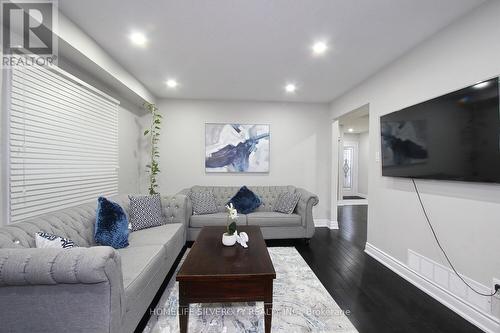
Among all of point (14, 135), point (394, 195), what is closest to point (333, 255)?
point (394, 195)

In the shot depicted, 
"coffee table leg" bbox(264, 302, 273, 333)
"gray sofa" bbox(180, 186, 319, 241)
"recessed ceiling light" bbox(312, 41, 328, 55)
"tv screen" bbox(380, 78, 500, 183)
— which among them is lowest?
"coffee table leg" bbox(264, 302, 273, 333)

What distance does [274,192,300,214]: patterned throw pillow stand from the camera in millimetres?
3561

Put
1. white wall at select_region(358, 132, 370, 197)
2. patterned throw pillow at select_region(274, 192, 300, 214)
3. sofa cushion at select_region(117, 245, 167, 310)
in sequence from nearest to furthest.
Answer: sofa cushion at select_region(117, 245, 167, 310)
patterned throw pillow at select_region(274, 192, 300, 214)
white wall at select_region(358, 132, 370, 197)

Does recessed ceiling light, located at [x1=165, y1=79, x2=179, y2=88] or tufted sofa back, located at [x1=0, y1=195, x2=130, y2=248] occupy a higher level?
recessed ceiling light, located at [x1=165, y1=79, x2=179, y2=88]

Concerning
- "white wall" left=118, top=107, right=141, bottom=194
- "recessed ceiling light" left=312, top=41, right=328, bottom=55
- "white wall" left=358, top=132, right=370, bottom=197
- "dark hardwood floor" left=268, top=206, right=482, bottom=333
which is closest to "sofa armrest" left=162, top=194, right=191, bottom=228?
"white wall" left=118, top=107, right=141, bottom=194

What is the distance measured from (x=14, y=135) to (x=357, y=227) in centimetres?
526

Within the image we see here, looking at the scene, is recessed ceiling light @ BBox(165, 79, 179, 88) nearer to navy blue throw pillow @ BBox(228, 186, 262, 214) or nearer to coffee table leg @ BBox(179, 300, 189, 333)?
navy blue throw pillow @ BBox(228, 186, 262, 214)

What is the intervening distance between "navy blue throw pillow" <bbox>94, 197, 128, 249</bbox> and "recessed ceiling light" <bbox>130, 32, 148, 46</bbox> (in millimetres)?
1694

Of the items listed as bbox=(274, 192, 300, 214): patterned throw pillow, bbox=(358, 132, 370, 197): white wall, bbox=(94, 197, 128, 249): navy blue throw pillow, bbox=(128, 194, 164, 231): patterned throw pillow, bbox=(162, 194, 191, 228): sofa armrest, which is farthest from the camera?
bbox=(358, 132, 370, 197): white wall

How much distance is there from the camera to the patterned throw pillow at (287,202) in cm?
356

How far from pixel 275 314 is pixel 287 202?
78.2 inches

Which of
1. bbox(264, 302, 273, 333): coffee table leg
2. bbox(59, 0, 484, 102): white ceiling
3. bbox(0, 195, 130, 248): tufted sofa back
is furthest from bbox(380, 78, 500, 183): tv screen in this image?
bbox(0, 195, 130, 248): tufted sofa back

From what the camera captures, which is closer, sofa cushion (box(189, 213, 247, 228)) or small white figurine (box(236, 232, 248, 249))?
small white figurine (box(236, 232, 248, 249))
